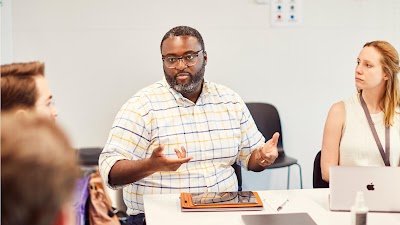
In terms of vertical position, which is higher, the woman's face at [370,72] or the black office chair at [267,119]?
the woman's face at [370,72]

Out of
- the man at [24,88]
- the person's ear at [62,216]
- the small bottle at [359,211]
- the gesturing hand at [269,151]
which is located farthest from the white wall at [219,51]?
the person's ear at [62,216]

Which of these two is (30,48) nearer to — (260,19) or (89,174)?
(260,19)

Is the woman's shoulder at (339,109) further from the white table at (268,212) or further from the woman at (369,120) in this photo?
the white table at (268,212)

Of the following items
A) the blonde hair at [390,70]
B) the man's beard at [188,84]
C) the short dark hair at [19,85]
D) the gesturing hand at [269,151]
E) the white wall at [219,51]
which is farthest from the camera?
the white wall at [219,51]

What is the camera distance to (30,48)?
13.6ft

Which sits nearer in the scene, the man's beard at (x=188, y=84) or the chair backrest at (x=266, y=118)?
the man's beard at (x=188, y=84)

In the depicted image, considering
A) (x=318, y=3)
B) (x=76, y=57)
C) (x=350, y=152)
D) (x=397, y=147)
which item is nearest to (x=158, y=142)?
(x=350, y=152)

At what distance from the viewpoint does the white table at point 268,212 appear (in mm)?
2297

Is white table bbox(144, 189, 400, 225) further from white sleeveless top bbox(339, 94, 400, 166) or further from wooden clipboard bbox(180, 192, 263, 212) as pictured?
white sleeveless top bbox(339, 94, 400, 166)

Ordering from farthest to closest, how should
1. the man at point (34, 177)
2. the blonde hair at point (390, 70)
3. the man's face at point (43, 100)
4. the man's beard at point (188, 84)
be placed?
the blonde hair at point (390, 70), the man's beard at point (188, 84), the man's face at point (43, 100), the man at point (34, 177)

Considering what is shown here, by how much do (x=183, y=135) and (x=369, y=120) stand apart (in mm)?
1048

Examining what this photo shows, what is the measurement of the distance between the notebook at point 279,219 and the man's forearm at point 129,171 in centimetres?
54

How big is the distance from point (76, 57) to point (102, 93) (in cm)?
32

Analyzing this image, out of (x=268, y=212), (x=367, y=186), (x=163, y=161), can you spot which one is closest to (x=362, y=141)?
(x=367, y=186)
